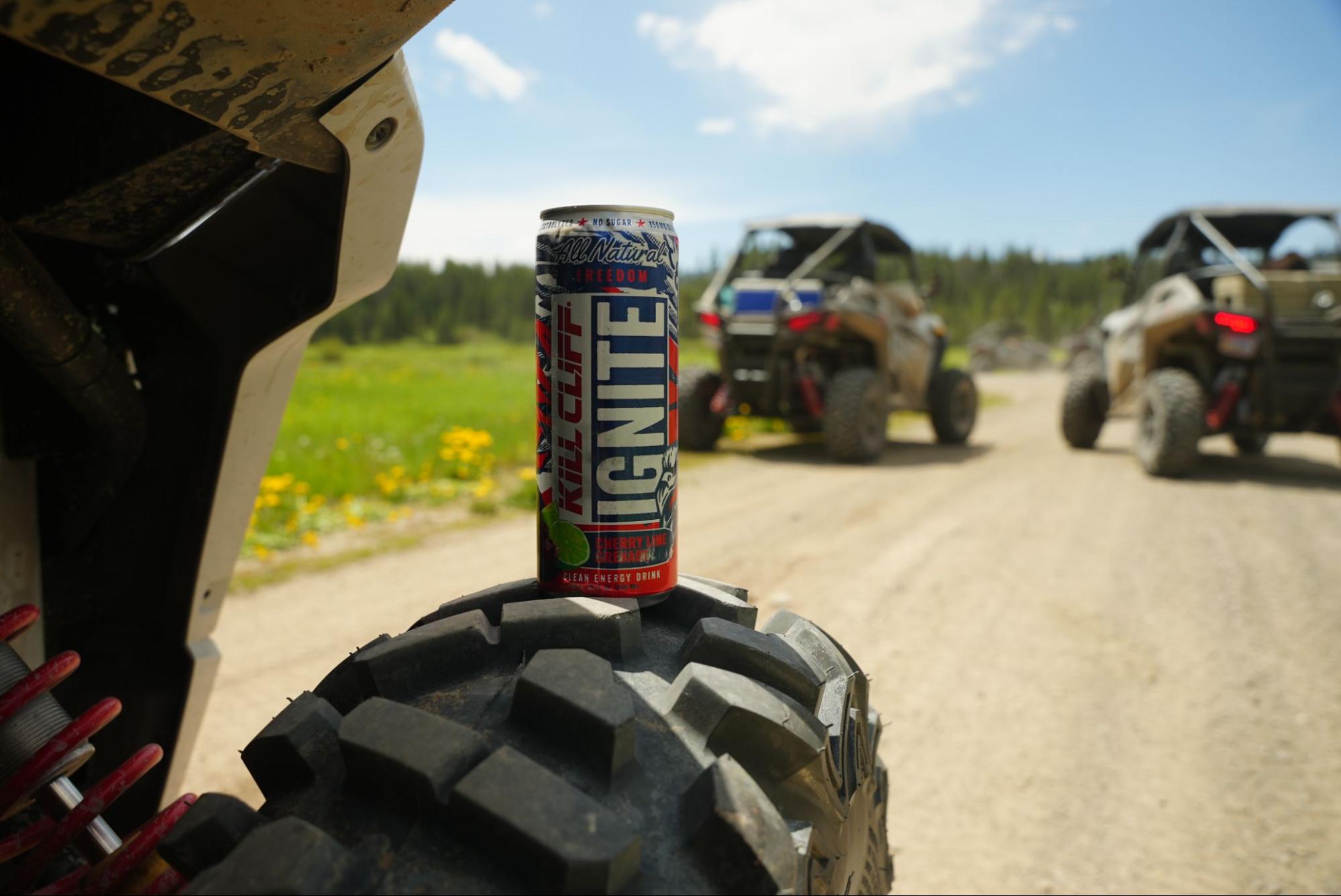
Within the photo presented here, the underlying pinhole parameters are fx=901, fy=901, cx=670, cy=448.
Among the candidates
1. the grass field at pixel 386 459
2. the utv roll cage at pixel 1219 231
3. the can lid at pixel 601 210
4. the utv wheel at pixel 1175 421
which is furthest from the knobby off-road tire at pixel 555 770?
the utv roll cage at pixel 1219 231

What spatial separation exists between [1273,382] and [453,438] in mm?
6364

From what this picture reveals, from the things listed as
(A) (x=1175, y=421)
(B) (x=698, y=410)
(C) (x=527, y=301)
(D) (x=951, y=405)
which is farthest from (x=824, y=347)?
(C) (x=527, y=301)

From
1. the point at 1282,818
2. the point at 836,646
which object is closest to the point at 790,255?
the point at 1282,818

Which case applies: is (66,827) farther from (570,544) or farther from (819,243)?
(819,243)

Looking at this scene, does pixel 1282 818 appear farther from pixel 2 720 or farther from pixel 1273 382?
pixel 1273 382

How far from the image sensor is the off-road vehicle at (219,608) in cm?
75

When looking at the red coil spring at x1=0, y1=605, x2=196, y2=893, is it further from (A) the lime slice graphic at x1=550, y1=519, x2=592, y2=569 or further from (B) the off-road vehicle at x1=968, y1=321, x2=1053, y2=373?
(B) the off-road vehicle at x1=968, y1=321, x2=1053, y2=373

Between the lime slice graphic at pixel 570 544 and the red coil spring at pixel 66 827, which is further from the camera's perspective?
the lime slice graphic at pixel 570 544

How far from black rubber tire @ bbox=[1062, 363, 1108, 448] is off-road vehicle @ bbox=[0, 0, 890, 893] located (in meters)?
7.81

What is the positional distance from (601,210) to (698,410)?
280 inches

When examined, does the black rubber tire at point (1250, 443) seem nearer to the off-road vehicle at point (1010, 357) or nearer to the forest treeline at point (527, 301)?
the off-road vehicle at point (1010, 357)

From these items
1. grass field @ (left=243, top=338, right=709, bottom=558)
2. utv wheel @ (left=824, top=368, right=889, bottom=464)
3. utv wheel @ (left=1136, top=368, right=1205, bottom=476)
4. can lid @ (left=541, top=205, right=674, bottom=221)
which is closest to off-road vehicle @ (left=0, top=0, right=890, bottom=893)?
can lid @ (left=541, top=205, right=674, bottom=221)

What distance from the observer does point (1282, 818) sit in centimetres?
223

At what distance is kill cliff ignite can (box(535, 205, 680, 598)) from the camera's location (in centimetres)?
113
